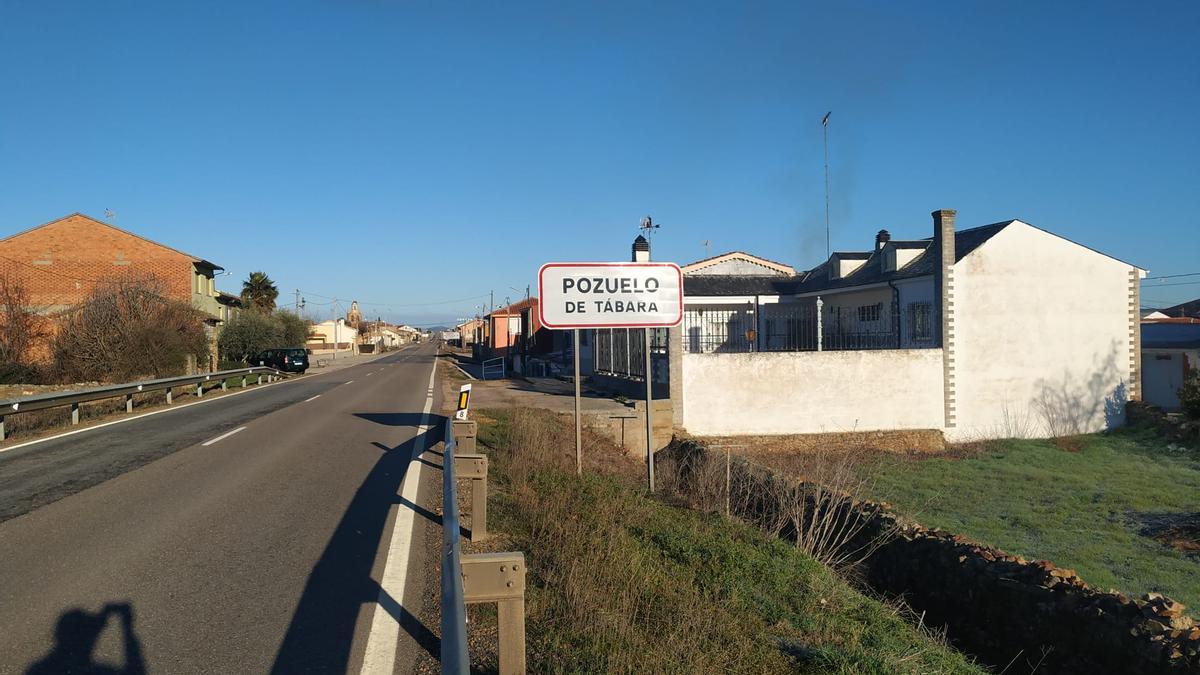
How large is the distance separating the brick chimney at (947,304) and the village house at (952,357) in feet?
0.11

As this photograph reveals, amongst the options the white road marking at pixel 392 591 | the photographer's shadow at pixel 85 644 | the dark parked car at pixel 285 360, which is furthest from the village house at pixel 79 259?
the photographer's shadow at pixel 85 644

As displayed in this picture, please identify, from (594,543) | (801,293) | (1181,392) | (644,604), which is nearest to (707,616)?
(644,604)

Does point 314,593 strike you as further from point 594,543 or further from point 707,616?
point 707,616

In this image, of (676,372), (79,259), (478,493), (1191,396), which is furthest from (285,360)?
(478,493)

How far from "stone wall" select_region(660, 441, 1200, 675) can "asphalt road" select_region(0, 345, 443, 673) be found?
199 inches

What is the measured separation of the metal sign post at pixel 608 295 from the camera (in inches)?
414

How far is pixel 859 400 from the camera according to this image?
69.4ft

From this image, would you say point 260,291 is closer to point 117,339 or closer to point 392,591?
point 117,339

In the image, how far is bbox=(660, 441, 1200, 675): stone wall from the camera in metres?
6.53

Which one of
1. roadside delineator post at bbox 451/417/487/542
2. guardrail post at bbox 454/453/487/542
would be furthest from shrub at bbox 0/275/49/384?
guardrail post at bbox 454/453/487/542

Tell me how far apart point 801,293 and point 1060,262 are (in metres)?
11.0

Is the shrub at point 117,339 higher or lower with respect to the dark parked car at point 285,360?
higher

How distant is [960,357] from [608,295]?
1509 cm

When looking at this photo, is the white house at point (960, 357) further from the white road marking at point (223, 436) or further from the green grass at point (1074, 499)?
the white road marking at point (223, 436)
